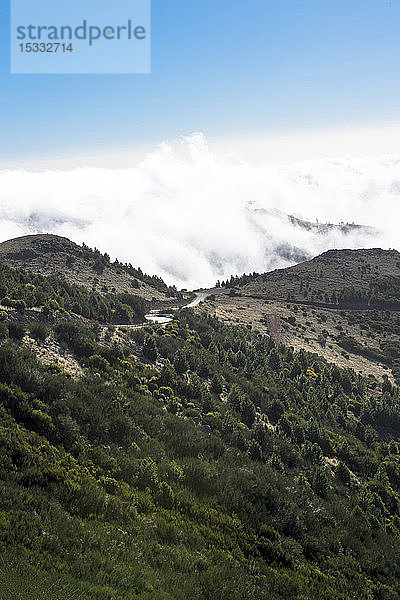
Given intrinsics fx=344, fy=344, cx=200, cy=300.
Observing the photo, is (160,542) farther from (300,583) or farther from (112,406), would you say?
(112,406)

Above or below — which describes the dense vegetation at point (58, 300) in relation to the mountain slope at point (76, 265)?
below

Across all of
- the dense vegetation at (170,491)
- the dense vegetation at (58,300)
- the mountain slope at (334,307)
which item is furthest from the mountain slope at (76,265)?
the dense vegetation at (170,491)

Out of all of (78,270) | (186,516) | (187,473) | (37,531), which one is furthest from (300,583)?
(78,270)

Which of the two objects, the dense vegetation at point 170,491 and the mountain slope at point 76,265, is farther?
the mountain slope at point 76,265

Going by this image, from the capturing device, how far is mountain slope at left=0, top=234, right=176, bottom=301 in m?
72.3

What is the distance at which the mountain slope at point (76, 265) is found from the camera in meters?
72.3

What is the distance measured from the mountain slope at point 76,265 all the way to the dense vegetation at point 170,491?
140 ft

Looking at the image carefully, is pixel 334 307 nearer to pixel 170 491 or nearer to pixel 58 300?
pixel 58 300

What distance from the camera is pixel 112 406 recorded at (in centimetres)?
1844

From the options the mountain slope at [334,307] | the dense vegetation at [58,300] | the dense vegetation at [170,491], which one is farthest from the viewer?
the mountain slope at [334,307]

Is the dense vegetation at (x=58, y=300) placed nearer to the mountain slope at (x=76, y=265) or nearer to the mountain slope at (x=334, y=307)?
the mountain slope at (x=76, y=265)

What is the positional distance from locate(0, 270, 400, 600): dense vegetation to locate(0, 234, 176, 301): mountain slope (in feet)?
140

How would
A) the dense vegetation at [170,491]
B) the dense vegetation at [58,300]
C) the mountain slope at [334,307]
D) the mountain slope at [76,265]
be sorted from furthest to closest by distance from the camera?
the mountain slope at [76,265] < the mountain slope at [334,307] < the dense vegetation at [58,300] < the dense vegetation at [170,491]

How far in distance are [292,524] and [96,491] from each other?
27.0ft
